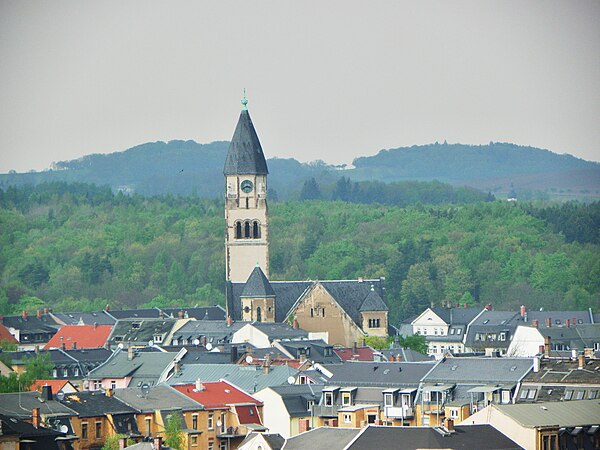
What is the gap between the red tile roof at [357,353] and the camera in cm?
11650

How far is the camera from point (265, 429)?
8944 centimetres

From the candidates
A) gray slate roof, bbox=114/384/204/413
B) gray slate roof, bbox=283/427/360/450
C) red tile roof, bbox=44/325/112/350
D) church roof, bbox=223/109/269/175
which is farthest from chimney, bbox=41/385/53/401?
church roof, bbox=223/109/269/175

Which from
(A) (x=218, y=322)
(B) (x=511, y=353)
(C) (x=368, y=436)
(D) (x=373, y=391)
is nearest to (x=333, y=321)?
(A) (x=218, y=322)

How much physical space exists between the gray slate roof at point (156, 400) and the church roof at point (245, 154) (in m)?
56.8

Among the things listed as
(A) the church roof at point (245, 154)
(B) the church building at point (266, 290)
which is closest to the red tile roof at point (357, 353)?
(B) the church building at point (266, 290)

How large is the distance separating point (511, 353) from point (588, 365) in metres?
32.5

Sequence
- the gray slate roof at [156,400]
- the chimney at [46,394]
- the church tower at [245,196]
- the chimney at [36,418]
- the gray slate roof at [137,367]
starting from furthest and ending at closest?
the church tower at [245,196]
the gray slate roof at [137,367]
the gray slate roof at [156,400]
the chimney at [46,394]
the chimney at [36,418]

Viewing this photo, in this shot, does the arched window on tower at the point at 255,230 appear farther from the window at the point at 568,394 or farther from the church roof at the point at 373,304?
the window at the point at 568,394

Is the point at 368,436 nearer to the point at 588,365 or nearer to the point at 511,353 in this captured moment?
the point at 588,365

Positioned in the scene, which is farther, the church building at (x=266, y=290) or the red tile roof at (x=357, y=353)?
the church building at (x=266, y=290)

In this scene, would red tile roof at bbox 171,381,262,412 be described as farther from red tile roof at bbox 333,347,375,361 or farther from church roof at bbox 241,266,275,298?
church roof at bbox 241,266,275,298

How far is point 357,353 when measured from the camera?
391 ft

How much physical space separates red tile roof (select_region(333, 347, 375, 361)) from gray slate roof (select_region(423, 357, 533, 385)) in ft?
68.3

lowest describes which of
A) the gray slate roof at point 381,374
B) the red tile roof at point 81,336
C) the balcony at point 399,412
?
the red tile roof at point 81,336
